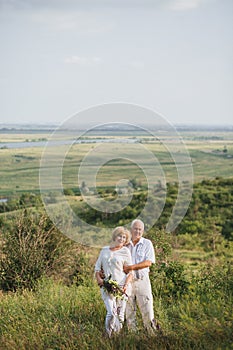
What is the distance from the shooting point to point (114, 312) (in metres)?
6.32

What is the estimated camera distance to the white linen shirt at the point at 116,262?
6.27 m

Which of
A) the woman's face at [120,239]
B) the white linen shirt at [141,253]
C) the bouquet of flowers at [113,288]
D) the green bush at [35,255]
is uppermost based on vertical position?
the woman's face at [120,239]

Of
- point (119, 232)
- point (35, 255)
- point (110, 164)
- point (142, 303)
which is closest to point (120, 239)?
point (119, 232)

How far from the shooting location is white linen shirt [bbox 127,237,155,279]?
637 cm

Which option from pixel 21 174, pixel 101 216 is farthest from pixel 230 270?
pixel 21 174

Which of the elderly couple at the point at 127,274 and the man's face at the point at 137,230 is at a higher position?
the man's face at the point at 137,230

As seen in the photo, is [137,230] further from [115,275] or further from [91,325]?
[91,325]

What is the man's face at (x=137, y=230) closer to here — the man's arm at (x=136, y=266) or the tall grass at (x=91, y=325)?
the man's arm at (x=136, y=266)

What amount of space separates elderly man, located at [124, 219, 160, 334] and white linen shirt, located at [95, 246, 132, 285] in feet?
0.22

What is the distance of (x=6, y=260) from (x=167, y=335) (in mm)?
6799

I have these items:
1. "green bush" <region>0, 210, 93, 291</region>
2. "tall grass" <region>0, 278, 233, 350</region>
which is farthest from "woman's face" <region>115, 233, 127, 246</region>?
"green bush" <region>0, 210, 93, 291</region>

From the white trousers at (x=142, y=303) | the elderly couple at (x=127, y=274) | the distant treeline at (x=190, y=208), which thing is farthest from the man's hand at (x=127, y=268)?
the distant treeline at (x=190, y=208)

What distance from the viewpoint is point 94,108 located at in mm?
13500

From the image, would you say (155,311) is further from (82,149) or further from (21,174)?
(21,174)
